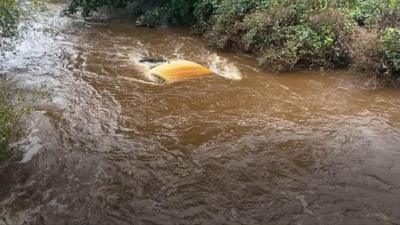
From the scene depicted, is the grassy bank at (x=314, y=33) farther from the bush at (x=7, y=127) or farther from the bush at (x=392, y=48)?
the bush at (x=7, y=127)

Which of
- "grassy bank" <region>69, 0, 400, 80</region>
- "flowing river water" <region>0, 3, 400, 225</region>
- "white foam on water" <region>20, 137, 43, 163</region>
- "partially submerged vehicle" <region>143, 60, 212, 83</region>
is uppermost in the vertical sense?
"grassy bank" <region>69, 0, 400, 80</region>

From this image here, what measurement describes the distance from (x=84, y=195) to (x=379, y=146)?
4394mm

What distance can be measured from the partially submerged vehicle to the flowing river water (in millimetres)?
232

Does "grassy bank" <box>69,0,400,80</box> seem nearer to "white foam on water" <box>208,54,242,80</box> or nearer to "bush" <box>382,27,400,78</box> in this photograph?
"bush" <box>382,27,400,78</box>

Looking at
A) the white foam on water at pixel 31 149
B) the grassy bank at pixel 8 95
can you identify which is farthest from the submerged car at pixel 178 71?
the white foam on water at pixel 31 149

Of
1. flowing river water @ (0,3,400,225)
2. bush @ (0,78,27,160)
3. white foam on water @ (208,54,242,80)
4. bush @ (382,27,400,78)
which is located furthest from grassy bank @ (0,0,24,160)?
bush @ (382,27,400,78)

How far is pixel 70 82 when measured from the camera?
370 inches

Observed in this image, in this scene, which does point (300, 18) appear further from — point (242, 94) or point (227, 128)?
point (227, 128)

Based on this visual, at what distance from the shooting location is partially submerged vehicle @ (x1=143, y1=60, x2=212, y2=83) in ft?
31.6

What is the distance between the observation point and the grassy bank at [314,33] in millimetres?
9727

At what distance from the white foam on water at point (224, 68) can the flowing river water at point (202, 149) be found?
24 millimetres

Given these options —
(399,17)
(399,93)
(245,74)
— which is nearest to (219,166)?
(245,74)

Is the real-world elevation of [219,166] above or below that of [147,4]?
below

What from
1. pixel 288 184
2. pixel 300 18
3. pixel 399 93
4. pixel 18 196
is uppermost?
pixel 300 18
